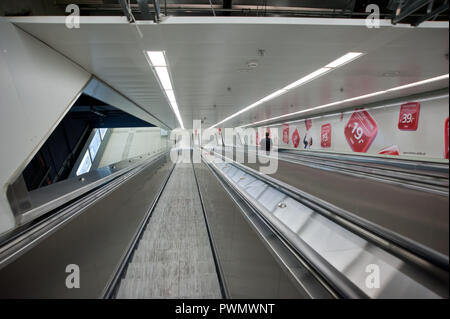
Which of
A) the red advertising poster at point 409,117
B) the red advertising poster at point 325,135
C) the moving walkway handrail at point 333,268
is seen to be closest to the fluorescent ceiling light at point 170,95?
→ the moving walkway handrail at point 333,268

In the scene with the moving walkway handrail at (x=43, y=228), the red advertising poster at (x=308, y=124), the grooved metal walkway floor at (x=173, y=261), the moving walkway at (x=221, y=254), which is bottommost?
the grooved metal walkway floor at (x=173, y=261)

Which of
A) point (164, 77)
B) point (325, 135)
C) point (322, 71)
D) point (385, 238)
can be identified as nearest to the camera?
A: point (385, 238)

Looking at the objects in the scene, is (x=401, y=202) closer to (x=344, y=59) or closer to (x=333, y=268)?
(x=333, y=268)

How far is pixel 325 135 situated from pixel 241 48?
10.8m

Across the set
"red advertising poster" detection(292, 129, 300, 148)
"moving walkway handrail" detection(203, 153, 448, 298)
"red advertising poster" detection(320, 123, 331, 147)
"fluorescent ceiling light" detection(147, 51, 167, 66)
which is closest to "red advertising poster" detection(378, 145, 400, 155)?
"red advertising poster" detection(320, 123, 331, 147)

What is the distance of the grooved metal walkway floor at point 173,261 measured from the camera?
319 centimetres

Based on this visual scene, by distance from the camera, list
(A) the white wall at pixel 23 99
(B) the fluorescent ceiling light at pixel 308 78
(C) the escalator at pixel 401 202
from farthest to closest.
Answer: (B) the fluorescent ceiling light at pixel 308 78
(A) the white wall at pixel 23 99
(C) the escalator at pixel 401 202

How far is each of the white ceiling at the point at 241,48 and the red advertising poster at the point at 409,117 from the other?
8.26 feet

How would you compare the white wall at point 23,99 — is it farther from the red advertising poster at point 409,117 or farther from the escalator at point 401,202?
the red advertising poster at point 409,117

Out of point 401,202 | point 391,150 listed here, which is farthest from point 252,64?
point 391,150

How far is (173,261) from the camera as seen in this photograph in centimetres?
398

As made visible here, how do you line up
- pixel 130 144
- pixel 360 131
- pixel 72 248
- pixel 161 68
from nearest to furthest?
pixel 72 248, pixel 161 68, pixel 360 131, pixel 130 144
